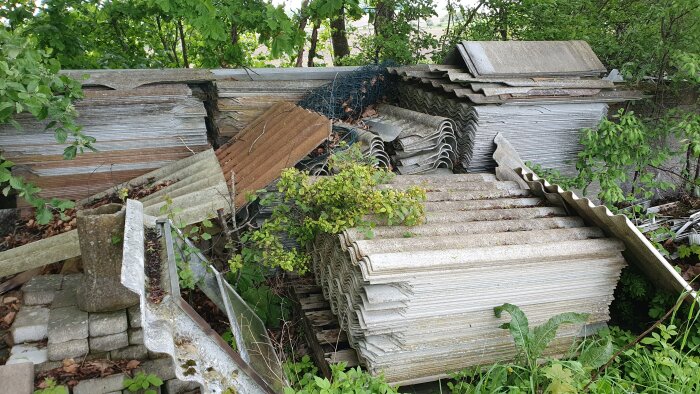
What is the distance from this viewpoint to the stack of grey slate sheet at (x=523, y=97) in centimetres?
544

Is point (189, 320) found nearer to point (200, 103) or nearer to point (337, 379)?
point (337, 379)

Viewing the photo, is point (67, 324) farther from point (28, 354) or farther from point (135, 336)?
point (135, 336)

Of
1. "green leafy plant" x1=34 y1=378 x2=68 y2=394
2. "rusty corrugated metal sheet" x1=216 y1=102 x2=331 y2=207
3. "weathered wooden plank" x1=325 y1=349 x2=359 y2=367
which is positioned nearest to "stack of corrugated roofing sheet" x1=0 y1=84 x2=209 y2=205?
"rusty corrugated metal sheet" x1=216 y1=102 x2=331 y2=207

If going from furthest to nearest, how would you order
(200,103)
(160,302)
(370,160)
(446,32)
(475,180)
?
1. (446,32)
2. (200,103)
3. (475,180)
4. (370,160)
5. (160,302)

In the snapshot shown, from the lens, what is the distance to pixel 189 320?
10.5 feet

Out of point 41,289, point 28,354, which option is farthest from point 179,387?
point 41,289

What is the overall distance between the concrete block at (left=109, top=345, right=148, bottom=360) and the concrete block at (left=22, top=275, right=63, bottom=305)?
89cm

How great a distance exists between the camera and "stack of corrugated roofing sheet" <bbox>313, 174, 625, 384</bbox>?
360 centimetres

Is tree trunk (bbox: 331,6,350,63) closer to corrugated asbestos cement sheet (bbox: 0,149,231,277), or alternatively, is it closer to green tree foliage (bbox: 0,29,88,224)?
corrugated asbestos cement sheet (bbox: 0,149,231,277)

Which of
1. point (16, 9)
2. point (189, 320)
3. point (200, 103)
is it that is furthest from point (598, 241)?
point (16, 9)

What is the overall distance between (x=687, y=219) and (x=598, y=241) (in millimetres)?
2036

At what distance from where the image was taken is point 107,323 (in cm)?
412

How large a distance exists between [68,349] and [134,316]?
519 millimetres

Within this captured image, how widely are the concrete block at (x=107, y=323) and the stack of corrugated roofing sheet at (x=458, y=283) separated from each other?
1.74 m
